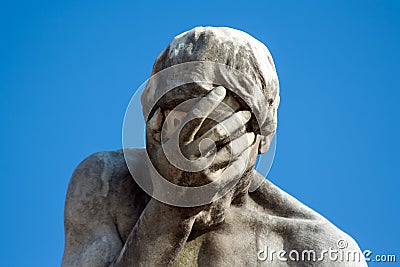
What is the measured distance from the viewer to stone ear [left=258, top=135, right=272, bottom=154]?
3318 mm

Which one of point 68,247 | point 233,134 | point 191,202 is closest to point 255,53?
point 233,134

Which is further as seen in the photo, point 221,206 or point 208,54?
point 221,206

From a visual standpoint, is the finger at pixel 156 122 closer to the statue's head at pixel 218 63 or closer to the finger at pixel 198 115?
the statue's head at pixel 218 63

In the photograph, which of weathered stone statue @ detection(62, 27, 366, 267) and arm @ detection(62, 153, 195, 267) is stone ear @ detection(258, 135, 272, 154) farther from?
arm @ detection(62, 153, 195, 267)

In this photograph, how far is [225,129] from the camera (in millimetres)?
2898

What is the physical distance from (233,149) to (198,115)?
0.74 ft

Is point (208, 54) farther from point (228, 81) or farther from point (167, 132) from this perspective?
point (167, 132)

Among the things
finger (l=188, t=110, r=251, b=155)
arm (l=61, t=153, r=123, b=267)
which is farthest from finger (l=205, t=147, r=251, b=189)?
arm (l=61, t=153, r=123, b=267)

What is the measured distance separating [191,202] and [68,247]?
806 millimetres

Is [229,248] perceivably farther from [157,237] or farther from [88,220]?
[88,220]

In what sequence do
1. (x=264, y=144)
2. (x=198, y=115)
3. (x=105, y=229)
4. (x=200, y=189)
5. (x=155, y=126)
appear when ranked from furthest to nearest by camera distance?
(x=105, y=229) < (x=264, y=144) < (x=155, y=126) < (x=200, y=189) < (x=198, y=115)

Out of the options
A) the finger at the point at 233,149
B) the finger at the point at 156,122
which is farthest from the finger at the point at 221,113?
the finger at the point at 156,122

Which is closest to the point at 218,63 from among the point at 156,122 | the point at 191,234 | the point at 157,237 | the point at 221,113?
the point at 221,113

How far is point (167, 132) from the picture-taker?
9.91 ft
